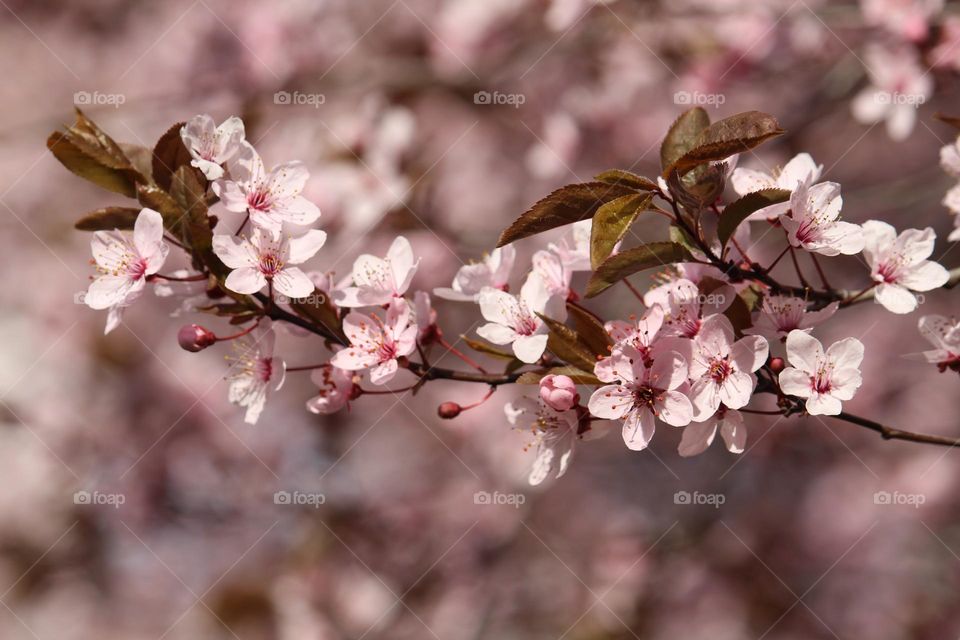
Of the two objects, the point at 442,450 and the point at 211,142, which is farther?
the point at 442,450

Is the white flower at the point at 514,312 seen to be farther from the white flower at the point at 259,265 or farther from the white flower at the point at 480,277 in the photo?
the white flower at the point at 259,265

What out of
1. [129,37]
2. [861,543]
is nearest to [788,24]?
[861,543]

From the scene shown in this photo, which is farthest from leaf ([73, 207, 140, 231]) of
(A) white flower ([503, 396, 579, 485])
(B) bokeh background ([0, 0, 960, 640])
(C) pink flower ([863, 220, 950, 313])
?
(B) bokeh background ([0, 0, 960, 640])

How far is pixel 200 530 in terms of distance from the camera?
9.07ft

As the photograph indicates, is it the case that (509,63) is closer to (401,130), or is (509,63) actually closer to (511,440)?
(401,130)

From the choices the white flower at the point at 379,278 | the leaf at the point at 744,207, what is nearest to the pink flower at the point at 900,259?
the leaf at the point at 744,207

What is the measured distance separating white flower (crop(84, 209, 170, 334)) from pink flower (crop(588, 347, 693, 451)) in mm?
530

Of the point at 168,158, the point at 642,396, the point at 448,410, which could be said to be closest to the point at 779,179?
the point at 642,396

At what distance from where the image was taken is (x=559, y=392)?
922 millimetres

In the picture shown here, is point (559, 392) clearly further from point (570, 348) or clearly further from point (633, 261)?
point (633, 261)

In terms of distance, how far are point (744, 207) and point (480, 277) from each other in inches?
13.8

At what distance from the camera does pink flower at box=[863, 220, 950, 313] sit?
3.35 feet

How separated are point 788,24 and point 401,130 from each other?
121 cm

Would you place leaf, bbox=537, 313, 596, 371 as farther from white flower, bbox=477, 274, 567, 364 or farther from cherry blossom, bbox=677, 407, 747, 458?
cherry blossom, bbox=677, 407, 747, 458
